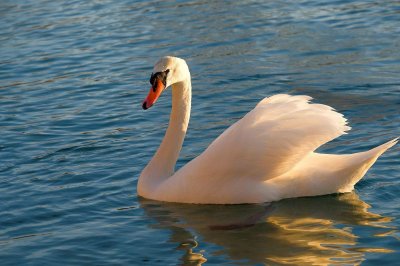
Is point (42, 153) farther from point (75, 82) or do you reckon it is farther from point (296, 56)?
point (296, 56)

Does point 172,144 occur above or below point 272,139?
below

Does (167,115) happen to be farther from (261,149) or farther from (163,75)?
(261,149)

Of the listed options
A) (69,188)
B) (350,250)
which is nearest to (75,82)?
(69,188)

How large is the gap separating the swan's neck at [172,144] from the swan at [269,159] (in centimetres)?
16

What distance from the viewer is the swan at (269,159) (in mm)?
8062

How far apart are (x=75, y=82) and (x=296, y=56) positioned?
117 inches

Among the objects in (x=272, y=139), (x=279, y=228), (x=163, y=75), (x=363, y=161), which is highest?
(x=163, y=75)

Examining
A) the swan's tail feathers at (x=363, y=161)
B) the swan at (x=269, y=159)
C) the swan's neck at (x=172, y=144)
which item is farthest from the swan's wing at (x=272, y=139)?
the swan's neck at (x=172, y=144)

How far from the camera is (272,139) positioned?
26.5 ft

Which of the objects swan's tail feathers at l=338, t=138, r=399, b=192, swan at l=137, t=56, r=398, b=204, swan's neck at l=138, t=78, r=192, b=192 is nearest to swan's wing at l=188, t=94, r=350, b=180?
swan at l=137, t=56, r=398, b=204

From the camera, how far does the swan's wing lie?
804 cm

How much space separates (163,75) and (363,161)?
1835 millimetres

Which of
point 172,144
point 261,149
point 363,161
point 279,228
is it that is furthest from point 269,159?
point 172,144

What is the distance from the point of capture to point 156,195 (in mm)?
8703
